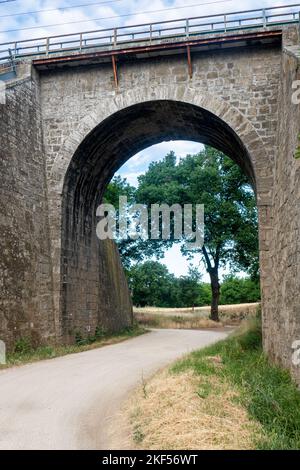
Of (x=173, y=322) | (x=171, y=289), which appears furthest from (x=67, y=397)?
(x=171, y=289)

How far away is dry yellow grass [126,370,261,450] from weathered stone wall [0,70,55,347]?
6.25 meters

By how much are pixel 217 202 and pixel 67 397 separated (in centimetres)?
2507

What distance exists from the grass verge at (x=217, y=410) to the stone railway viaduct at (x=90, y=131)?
12.5 feet

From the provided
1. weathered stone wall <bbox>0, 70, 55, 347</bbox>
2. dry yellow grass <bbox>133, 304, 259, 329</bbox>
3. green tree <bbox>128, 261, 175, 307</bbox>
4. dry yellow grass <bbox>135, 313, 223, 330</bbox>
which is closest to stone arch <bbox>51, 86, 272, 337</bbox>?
weathered stone wall <bbox>0, 70, 55, 347</bbox>

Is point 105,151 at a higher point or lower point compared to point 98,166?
higher

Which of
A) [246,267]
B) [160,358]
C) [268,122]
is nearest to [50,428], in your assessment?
[160,358]

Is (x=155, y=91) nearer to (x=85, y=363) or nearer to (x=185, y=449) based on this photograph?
(x=85, y=363)

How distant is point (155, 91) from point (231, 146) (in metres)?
3.33

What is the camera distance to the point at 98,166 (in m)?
17.3

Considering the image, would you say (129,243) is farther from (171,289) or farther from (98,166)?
(98,166)

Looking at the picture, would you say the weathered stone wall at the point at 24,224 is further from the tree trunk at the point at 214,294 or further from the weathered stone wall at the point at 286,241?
the tree trunk at the point at 214,294

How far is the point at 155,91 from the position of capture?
1507 centimetres

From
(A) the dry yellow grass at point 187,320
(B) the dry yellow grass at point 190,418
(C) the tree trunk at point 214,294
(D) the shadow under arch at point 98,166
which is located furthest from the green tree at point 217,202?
(B) the dry yellow grass at point 190,418

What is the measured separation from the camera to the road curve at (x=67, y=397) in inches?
219
